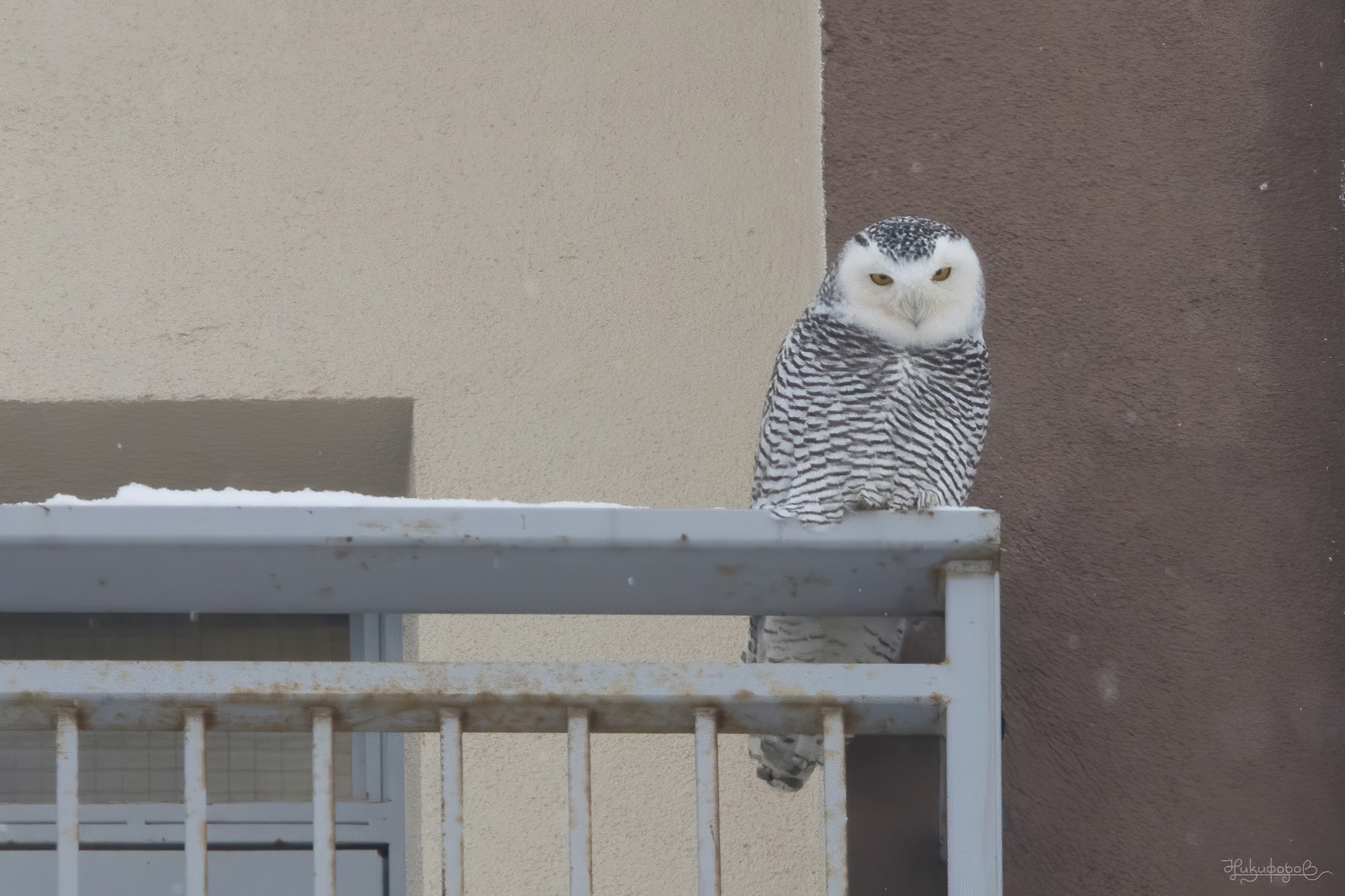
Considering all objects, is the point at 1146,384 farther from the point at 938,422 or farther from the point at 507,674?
the point at 507,674

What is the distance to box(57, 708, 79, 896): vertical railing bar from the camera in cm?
157

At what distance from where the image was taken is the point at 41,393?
124 inches

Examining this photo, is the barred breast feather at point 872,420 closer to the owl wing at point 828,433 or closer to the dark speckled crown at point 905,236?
the owl wing at point 828,433

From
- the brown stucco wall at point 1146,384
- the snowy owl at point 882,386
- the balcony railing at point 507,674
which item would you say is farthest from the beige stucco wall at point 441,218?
the balcony railing at point 507,674

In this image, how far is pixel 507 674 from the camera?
1618 millimetres

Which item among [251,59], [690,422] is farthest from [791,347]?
[251,59]

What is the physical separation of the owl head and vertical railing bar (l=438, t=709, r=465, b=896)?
126cm

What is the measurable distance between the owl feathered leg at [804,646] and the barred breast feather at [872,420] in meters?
0.29

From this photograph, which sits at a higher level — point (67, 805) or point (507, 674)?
point (507, 674)

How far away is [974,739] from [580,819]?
47cm

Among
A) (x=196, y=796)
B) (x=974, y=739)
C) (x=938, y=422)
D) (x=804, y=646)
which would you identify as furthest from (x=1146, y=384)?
(x=196, y=796)

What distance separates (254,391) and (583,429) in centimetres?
76

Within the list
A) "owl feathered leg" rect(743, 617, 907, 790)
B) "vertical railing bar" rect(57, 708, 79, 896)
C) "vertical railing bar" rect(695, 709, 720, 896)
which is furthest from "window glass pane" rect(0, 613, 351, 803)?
"vertical railing bar" rect(695, 709, 720, 896)

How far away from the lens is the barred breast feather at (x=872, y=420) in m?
2.46
